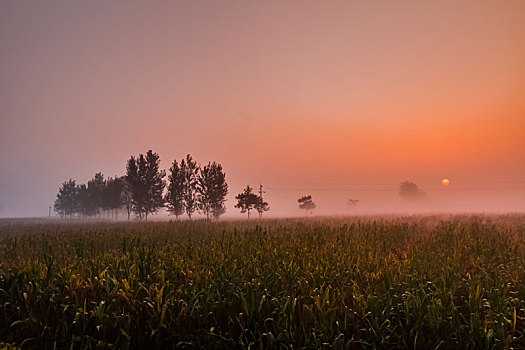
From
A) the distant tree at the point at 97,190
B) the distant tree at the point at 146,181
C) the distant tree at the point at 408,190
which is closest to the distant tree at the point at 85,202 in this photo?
the distant tree at the point at 97,190

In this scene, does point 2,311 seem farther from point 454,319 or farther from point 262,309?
point 454,319

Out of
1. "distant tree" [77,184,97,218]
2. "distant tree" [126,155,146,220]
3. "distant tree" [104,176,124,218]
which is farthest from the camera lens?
"distant tree" [77,184,97,218]

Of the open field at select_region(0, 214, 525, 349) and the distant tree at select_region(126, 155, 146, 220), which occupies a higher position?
the distant tree at select_region(126, 155, 146, 220)

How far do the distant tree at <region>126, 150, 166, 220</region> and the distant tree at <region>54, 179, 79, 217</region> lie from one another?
44789mm

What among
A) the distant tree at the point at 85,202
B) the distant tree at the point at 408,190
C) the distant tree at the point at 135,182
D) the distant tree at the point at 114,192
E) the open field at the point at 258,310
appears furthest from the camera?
the distant tree at the point at 408,190

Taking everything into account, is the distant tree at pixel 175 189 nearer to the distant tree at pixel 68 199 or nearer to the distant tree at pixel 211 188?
the distant tree at pixel 211 188

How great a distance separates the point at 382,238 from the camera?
11.9 metres

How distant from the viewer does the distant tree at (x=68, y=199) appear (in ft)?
276

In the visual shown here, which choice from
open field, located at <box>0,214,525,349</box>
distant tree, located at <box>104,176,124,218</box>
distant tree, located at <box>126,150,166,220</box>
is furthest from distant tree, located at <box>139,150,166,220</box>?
open field, located at <box>0,214,525,349</box>

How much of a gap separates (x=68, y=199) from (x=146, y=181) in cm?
5252

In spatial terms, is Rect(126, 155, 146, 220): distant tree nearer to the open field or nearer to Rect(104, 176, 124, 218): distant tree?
Rect(104, 176, 124, 218): distant tree

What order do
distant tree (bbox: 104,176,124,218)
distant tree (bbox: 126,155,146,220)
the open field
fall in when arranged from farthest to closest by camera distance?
distant tree (bbox: 104,176,124,218) → distant tree (bbox: 126,155,146,220) → the open field

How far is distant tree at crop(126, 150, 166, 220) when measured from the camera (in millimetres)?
49688

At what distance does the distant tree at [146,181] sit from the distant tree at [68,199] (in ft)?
147
